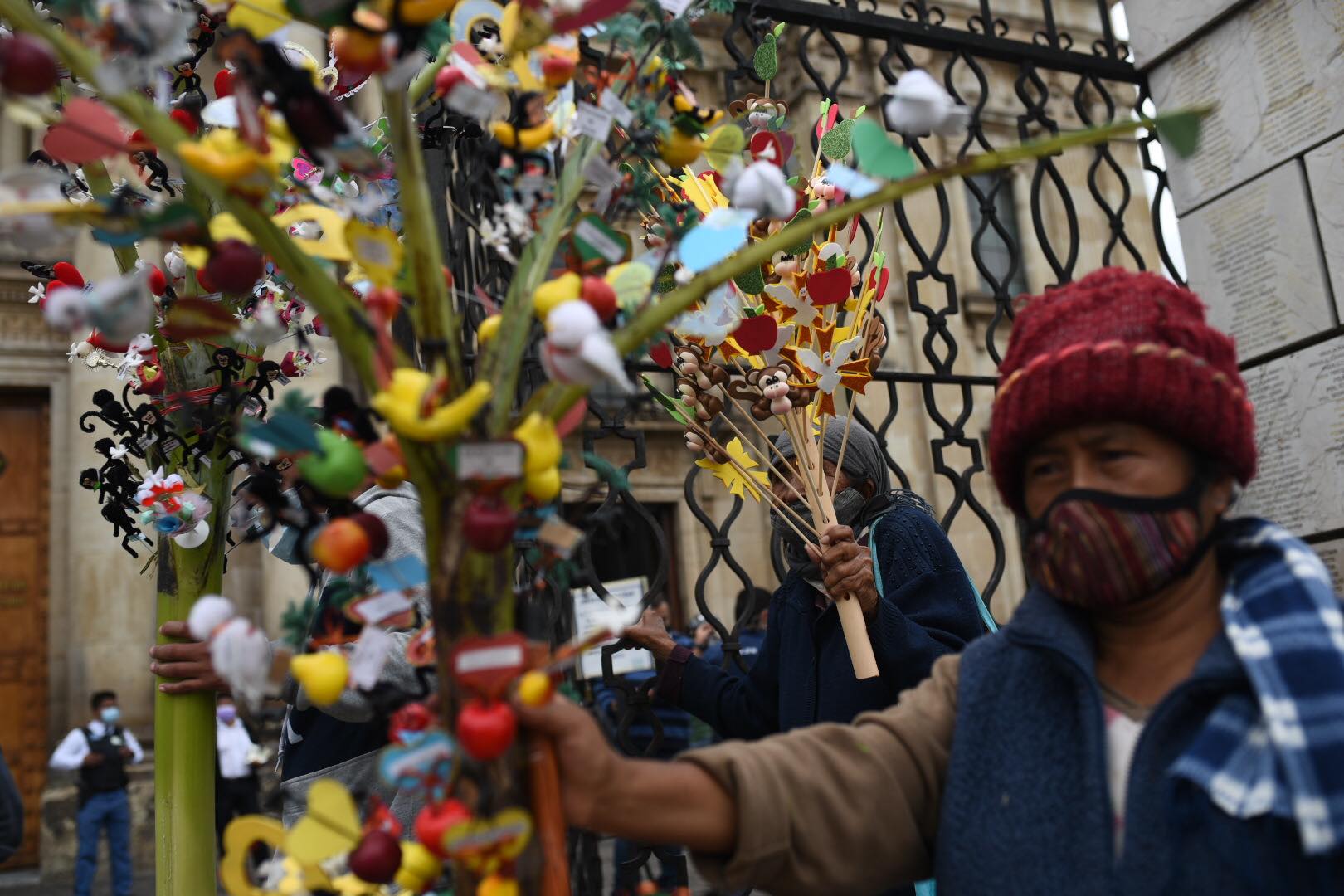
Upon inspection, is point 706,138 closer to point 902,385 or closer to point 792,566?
point 792,566

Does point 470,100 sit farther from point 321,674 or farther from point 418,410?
point 321,674

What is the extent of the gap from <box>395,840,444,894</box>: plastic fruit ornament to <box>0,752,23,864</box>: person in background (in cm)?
229

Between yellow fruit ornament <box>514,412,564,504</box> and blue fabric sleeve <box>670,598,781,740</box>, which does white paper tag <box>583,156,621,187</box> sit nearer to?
yellow fruit ornament <box>514,412,564,504</box>

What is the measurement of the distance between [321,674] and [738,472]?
1.47 meters

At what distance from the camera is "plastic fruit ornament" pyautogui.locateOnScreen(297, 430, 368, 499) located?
1.00 meters

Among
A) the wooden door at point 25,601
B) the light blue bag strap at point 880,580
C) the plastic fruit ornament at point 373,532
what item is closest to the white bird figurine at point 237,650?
the plastic fruit ornament at point 373,532

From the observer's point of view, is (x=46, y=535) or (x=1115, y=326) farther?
(x=46, y=535)

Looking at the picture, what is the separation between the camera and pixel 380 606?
1.06 meters

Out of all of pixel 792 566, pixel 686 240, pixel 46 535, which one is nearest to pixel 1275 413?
pixel 792 566

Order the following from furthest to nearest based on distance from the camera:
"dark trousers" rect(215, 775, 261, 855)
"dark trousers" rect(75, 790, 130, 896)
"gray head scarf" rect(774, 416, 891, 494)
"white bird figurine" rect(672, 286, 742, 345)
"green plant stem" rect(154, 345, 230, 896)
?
"dark trousers" rect(75, 790, 130, 896) < "dark trousers" rect(215, 775, 261, 855) < "gray head scarf" rect(774, 416, 891, 494) < "green plant stem" rect(154, 345, 230, 896) < "white bird figurine" rect(672, 286, 742, 345)

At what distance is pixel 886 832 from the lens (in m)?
1.39

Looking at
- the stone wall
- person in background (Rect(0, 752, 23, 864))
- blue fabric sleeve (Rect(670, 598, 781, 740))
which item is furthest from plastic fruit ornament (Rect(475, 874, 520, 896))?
the stone wall

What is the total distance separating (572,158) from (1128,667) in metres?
0.92

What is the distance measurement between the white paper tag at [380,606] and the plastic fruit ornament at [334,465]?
10cm
